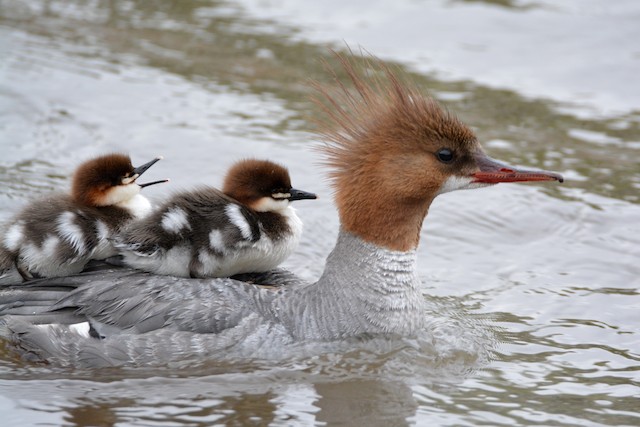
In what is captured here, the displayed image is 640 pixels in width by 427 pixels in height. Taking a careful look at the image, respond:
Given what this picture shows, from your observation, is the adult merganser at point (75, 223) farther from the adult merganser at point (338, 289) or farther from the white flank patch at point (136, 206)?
the adult merganser at point (338, 289)

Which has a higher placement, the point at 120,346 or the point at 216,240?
the point at 216,240

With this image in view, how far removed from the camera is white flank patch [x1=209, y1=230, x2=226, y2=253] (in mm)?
6352

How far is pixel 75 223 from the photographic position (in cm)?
633

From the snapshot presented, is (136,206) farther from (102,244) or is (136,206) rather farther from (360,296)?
(360,296)

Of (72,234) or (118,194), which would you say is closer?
(72,234)

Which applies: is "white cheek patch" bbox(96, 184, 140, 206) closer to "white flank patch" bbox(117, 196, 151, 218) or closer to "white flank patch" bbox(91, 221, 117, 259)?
"white flank patch" bbox(117, 196, 151, 218)

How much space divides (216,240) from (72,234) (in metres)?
0.86

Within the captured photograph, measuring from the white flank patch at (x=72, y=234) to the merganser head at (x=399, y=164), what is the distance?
1.56m

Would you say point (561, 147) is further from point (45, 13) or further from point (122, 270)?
point (45, 13)

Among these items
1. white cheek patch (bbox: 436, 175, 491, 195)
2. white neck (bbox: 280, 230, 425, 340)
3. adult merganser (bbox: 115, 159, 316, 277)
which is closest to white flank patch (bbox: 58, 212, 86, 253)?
adult merganser (bbox: 115, 159, 316, 277)

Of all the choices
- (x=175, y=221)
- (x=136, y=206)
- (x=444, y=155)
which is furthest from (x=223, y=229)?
(x=444, y=155)

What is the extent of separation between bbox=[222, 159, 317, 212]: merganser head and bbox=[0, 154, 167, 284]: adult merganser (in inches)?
24.2

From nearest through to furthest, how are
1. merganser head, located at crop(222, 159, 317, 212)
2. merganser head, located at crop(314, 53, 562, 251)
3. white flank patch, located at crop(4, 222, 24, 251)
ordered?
merganser head, located at crop(314, 53, 562, 251) < white flank patch, located at crop(4, 222, 24, 251) < merganser head, located at crop(222, 159, 317, 212)

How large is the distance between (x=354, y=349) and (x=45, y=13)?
27.5 ft
